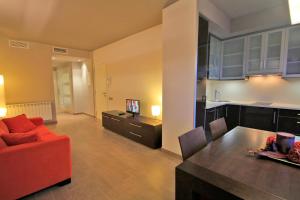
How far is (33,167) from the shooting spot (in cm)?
176

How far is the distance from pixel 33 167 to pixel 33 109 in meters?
3.92

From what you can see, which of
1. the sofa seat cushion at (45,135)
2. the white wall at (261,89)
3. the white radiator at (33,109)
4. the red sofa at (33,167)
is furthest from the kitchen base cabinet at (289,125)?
the white radiator at (33,109)

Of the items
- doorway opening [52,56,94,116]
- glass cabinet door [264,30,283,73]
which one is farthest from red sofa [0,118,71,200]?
doorway opening [52,56,94,116]

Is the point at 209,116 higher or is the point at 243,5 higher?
the point at 243,5

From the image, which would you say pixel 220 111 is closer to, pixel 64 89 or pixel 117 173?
pixel 117 173

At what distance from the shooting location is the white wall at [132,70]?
11.8 feet

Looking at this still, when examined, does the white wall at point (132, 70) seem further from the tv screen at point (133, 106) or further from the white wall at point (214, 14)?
the white wall at point (214, 14)

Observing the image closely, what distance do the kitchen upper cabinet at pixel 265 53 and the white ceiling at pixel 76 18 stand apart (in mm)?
2086

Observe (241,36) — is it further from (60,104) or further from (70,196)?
(60,104)

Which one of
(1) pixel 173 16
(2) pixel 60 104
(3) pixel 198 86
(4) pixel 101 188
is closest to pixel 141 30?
(1) pixel 173 16

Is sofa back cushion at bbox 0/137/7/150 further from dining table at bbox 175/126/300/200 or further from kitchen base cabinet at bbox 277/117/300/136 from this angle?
kitchen base cabinet at bbox 277/117/300/136

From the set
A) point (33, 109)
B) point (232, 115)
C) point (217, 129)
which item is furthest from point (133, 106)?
point (33, 109)

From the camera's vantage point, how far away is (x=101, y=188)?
1.96 meters

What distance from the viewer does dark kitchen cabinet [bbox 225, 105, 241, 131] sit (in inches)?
136
